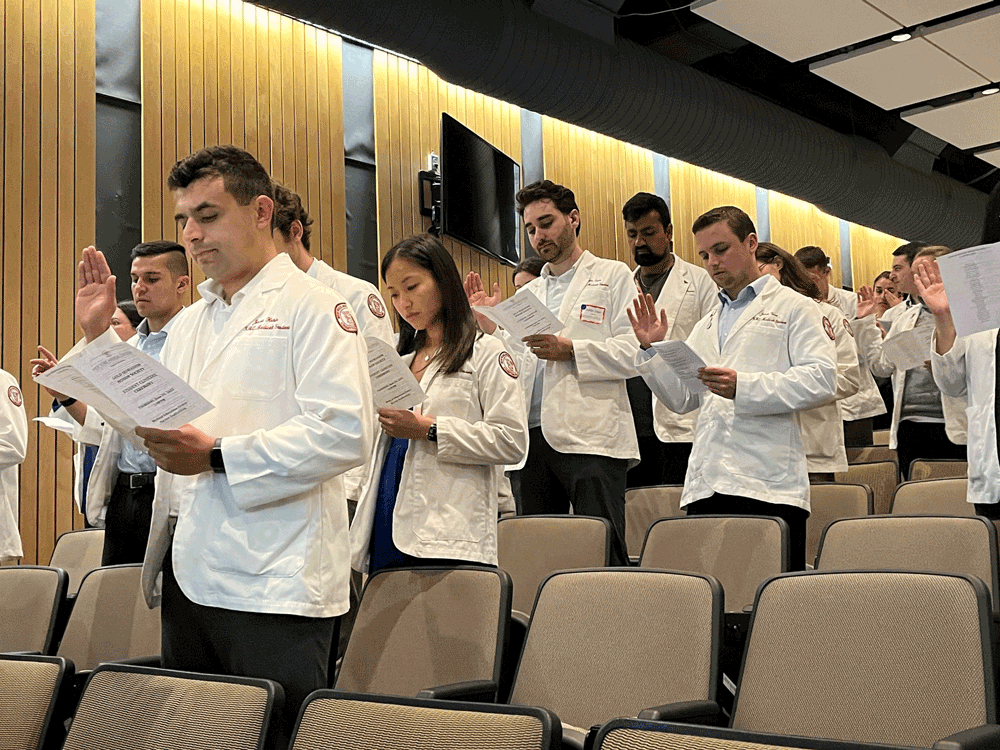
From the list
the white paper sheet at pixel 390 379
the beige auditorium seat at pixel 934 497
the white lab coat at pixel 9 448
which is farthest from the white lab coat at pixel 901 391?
the white lab coat at pixel 9 448

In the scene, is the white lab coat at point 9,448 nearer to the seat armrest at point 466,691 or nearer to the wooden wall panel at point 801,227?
the seat armrest at point 466,691

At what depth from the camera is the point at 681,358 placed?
3.50m

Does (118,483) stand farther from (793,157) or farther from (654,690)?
(793,157)

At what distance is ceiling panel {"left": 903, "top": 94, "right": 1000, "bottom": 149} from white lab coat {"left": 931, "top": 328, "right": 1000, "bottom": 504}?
694cm

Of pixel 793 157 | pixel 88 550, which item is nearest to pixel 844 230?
pixel 793 157

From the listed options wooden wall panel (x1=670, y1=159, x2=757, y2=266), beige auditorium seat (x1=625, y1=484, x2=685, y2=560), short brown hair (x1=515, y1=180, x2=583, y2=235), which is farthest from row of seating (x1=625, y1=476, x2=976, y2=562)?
wooden wall panel (x1=670, y1=159, x2=757, y2=266)

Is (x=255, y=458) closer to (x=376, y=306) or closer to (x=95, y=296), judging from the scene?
(x=95, y=296)

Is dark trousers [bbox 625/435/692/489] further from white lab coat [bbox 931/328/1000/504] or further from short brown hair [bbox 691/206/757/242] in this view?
white lab coat [bbox 931/328/1000/504]

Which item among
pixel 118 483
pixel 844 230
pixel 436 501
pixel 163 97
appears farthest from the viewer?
pixel 844 230

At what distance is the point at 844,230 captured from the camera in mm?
13562

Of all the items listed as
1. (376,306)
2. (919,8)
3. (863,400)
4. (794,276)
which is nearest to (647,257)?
(794,276)

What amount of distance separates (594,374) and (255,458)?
86.4 inches

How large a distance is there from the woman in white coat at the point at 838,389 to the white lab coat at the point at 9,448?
3.06 metres

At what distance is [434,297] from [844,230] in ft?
37.4
